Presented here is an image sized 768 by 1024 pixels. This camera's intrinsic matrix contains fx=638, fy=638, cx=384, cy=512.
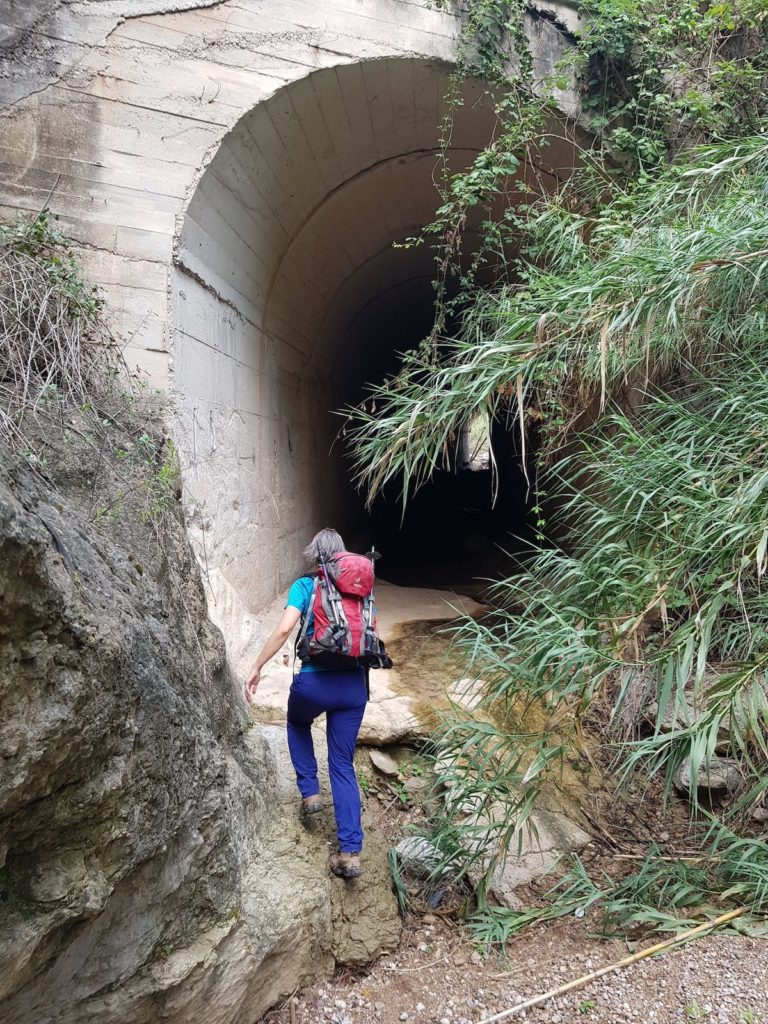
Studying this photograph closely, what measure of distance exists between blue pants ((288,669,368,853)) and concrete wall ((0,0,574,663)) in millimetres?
1379

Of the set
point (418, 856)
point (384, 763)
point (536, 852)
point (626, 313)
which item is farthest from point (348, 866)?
point (626, 313)

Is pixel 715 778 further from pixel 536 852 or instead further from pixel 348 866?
pixel 348 866

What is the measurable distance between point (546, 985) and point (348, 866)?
96 centimetres

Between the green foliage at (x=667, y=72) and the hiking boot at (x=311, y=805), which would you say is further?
the green foliage at (x=667, y=72)

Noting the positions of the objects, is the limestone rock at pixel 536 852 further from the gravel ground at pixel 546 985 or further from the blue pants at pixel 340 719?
the blue pants at pixel 340 719

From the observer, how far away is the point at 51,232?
11.8ft

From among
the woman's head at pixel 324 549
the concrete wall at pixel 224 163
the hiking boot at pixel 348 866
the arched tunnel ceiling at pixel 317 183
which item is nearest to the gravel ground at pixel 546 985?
the hiking boot at pixel 348 866

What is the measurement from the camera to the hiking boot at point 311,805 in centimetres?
310

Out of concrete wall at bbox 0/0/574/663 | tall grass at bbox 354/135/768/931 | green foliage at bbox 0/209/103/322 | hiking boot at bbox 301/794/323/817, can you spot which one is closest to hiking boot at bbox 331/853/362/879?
hiking boot at bbox 301/794/323/817

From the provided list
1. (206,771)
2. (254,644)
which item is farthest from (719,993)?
(254,644)

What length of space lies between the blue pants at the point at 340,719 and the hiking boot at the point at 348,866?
0.03 m

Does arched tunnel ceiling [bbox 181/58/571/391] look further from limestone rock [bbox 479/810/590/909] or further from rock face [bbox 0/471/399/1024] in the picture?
limestone rock [bbox 479/810/590/909]

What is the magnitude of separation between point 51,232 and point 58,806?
3.21m

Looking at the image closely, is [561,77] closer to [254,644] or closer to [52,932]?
[254,644]
